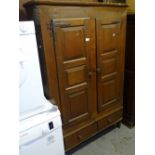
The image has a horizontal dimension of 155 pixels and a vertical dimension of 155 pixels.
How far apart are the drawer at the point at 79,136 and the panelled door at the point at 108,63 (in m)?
0.25

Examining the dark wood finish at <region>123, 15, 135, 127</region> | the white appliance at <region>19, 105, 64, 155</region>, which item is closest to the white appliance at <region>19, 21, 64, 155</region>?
the white appliance at <region>19, 105, 64, 155</region>

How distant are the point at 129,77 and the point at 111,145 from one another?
859 millimetres

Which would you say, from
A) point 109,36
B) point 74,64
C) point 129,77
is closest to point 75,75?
point 74,64

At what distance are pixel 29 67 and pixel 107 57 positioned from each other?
0.92 metres

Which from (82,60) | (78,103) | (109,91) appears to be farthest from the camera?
(109,91)

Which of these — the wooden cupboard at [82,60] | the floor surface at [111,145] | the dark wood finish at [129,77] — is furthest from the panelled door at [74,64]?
the dark wood finish at [129,77]

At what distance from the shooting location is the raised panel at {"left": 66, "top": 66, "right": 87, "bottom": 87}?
157 cm

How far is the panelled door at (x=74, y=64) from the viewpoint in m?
1.43

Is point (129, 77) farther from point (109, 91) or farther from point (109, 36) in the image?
point (109, 36)

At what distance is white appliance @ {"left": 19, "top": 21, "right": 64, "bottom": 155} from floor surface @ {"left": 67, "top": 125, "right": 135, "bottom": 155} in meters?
0.68

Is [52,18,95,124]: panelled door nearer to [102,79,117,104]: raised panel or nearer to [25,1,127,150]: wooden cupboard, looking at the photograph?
[25,1,127,150]: wooden cupboard

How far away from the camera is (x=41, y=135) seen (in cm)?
122
